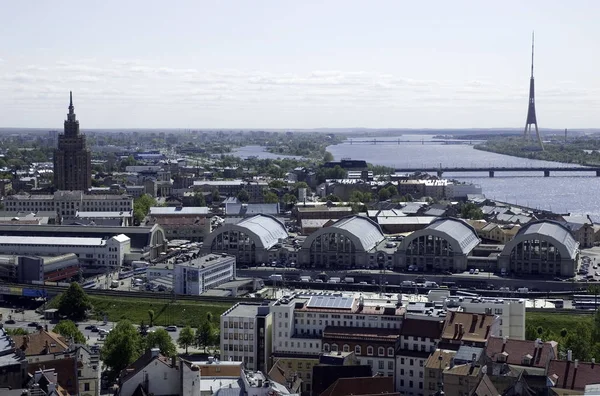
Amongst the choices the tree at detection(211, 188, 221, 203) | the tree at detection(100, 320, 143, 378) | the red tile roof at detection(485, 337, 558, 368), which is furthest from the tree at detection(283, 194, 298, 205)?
the red tile roof at detection(485, 337, 558, 368)

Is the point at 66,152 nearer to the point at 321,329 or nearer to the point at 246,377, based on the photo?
the point at 321,329

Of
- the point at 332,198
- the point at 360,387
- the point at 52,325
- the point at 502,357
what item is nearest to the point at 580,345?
the point at 502,357

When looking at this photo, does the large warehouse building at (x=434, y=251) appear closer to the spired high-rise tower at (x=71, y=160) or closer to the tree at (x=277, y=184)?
the spired high-rise tower at (x=71, y=160)

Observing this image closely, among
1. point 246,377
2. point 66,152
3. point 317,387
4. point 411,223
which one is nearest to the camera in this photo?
point 246,377

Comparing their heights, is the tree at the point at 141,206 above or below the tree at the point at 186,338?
above

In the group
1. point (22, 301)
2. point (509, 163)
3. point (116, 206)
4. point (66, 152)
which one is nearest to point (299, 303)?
point (22, 301)

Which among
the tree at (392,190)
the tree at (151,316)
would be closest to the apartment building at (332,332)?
the tree at (151,316)

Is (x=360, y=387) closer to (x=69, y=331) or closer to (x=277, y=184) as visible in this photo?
(x=69, y=331)
